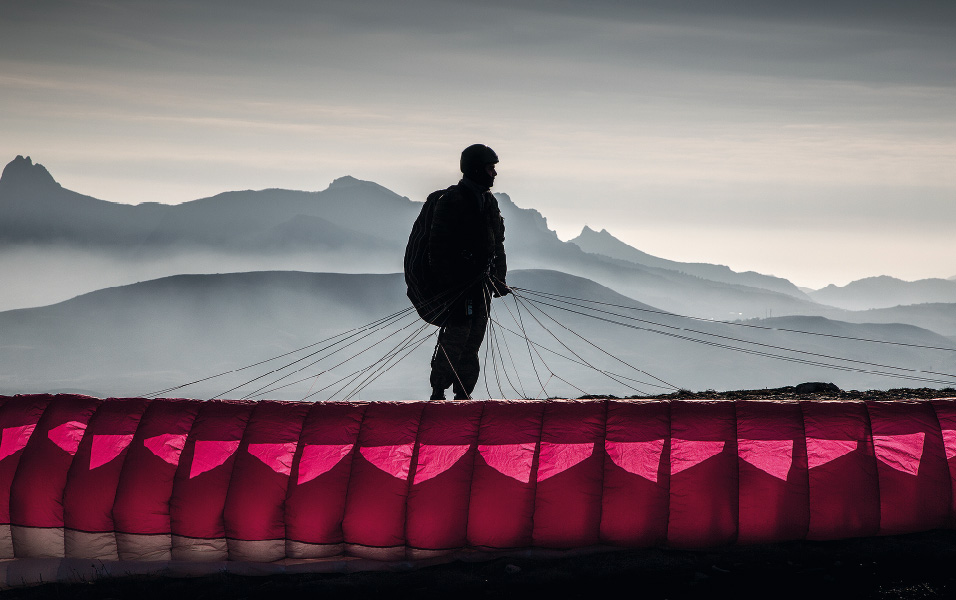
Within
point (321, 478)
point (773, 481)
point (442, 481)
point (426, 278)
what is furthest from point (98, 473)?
point (773, 481)

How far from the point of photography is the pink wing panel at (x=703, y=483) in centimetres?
738

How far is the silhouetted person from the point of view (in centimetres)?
951

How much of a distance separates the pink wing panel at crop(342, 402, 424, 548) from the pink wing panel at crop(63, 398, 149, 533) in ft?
8.44

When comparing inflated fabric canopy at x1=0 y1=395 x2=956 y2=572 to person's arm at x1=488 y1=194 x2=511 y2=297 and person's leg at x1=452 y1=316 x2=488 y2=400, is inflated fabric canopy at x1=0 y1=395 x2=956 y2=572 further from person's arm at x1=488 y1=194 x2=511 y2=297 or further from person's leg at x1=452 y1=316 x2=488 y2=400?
person's arm at x1=488 y1=194 x2=511 y2=297

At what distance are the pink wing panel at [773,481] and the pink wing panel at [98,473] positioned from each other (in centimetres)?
630

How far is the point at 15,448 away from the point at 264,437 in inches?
113

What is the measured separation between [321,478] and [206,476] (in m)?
1.23

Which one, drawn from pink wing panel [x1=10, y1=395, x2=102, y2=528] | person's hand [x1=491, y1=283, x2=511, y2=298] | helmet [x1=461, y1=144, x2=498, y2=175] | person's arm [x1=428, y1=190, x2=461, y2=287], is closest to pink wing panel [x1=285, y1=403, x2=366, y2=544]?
person's arm [x1=428, y1=190, x2=461, y2=287]

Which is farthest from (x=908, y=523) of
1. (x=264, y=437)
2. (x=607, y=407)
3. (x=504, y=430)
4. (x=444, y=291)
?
(x=264, y=437)

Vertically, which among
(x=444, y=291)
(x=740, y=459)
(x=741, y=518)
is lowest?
(x=741, y=518)

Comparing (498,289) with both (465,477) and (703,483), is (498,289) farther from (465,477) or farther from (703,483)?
(703,483)

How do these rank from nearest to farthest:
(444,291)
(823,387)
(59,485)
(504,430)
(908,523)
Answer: (908,523) < (504,430) < (59,485) < (444,291) < (823,387)

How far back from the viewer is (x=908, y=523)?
7.19m

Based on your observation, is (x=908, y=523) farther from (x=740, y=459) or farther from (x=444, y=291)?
(x=444, y=291)
